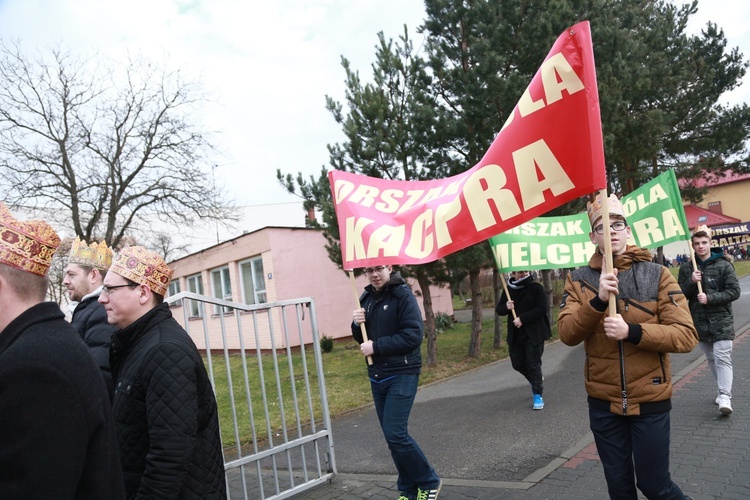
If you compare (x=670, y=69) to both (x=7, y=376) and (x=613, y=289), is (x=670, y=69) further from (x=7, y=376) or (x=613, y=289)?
(x=7, y=376)

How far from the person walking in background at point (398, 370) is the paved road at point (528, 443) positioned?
1.93ft

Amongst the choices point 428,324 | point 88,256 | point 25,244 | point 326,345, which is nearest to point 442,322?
point 326,345

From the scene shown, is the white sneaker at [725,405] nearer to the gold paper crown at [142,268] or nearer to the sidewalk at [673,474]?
the sidewalk at [673,474]

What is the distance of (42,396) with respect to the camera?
160 centimetres

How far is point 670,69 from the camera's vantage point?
757 inches

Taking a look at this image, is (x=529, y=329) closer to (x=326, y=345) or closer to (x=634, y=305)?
(x=634, y=305)

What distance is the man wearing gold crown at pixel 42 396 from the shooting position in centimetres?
155

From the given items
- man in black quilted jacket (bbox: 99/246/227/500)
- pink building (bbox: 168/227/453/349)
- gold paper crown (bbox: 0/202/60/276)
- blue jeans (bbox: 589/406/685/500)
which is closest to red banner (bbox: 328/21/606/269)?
blue jeans (bbox: 589/406/685/500)

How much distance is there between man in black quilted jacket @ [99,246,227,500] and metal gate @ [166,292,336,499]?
1.04 m

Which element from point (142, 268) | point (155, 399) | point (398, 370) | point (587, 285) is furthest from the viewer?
point (398, 370)

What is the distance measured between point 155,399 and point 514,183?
2529mm

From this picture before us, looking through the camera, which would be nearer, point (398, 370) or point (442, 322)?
point (398, 370)

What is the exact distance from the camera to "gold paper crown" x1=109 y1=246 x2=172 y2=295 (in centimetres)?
275

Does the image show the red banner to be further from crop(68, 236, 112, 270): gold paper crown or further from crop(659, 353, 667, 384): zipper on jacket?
crop(68, 236, 112, 270): gold paper crown
